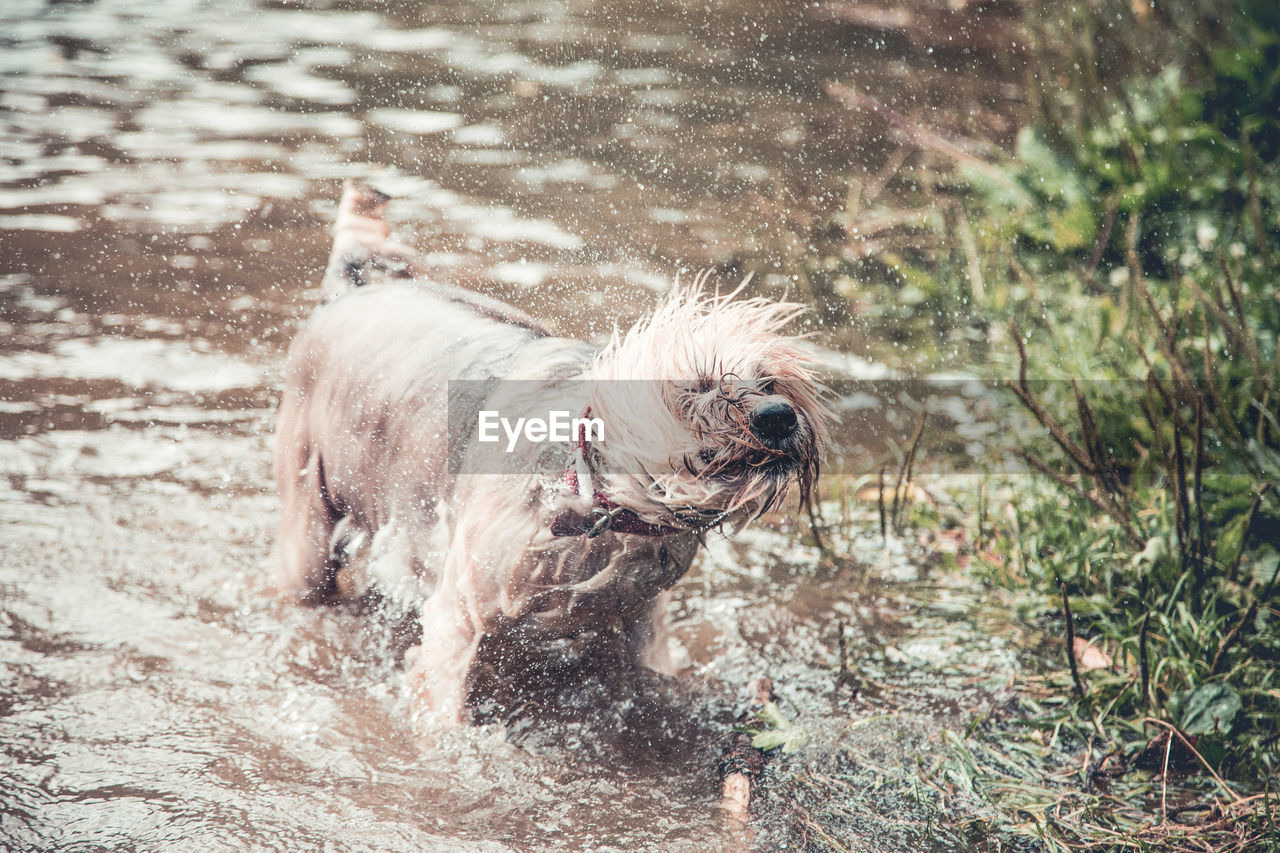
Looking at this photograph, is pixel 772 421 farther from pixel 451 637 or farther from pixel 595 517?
pixel 451 637

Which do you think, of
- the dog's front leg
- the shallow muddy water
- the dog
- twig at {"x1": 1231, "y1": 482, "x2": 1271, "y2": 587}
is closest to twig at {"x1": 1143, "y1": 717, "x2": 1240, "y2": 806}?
the shallow muddy water

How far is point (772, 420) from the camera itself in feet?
8.04

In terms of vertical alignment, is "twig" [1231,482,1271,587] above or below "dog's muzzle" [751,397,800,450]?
below

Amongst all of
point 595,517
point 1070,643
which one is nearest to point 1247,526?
point 1070,643

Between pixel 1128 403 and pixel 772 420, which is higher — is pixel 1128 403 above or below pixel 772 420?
below

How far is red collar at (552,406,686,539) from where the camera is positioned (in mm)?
2635

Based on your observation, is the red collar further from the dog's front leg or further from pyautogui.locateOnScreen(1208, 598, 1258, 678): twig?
pyautogui.locateOnScreen(1208, 598, 1258, 678): twig

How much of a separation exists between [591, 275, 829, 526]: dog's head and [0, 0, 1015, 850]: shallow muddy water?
1.04 meters

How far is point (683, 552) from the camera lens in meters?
2.98

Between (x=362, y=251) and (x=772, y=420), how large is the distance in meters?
2.19

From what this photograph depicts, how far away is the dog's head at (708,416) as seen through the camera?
8.03ft

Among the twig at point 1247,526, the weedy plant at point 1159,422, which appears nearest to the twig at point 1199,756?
the weedy plant at point 1159,422

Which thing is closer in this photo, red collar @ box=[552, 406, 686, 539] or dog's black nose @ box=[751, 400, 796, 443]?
dog's black nose @ box=[751, 400, 796, 443]

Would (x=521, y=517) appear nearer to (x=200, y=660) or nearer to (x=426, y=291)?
(x=426, y=291)
